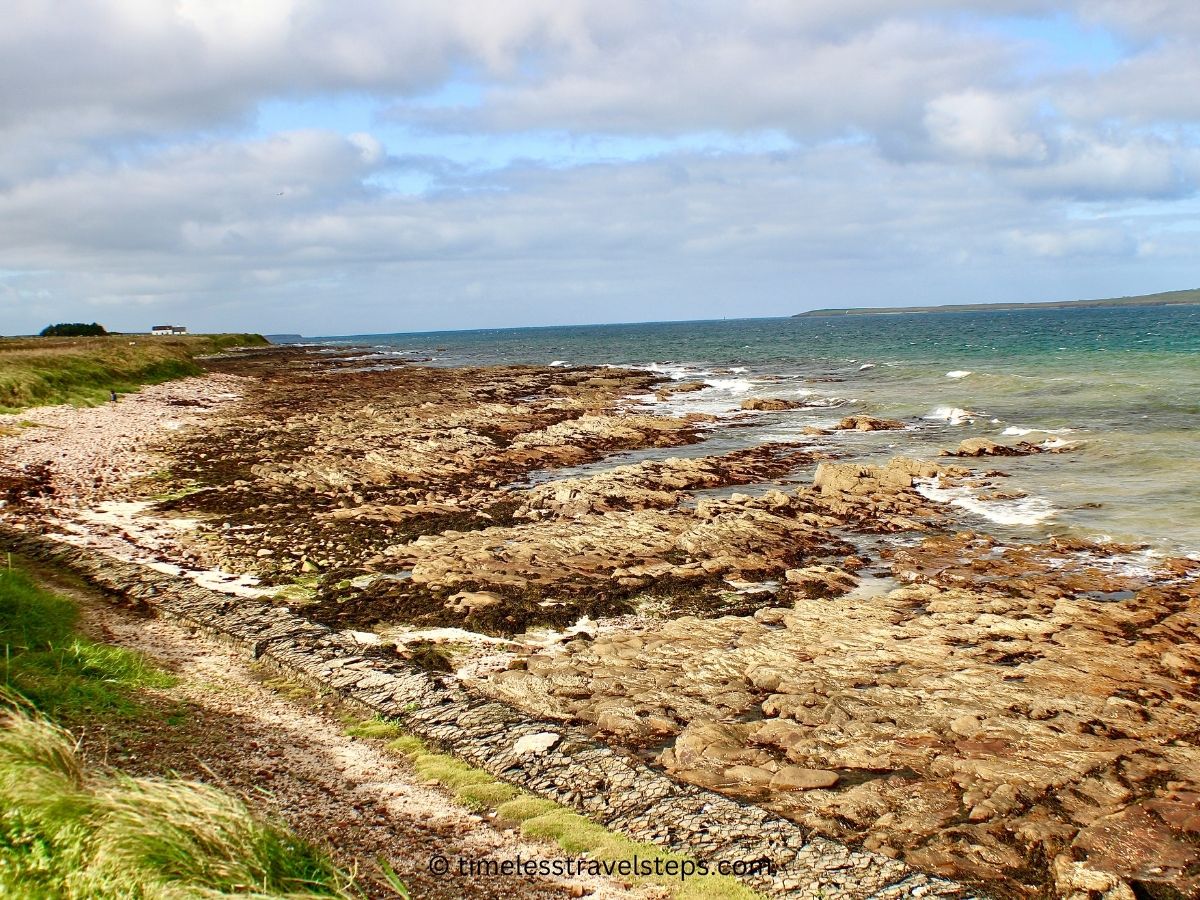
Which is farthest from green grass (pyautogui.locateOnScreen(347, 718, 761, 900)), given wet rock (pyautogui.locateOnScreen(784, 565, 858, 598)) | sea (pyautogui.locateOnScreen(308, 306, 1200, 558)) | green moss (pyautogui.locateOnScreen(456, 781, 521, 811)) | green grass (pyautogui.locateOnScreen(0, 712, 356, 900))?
sea (pyautogui.locateOnScreen(308, 306, 1200, 558))

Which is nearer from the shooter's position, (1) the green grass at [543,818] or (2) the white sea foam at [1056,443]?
(1) the green grass at [543,818]

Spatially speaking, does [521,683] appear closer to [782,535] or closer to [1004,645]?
[1004,645]

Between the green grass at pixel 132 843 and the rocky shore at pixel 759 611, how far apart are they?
4.46 meters

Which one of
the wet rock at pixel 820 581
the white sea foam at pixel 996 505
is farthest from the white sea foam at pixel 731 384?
the wet rock at pixel 820 581

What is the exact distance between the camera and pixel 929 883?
7.34 m

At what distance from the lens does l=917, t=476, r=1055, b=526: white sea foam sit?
864 inches

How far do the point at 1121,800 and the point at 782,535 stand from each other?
11290 mm

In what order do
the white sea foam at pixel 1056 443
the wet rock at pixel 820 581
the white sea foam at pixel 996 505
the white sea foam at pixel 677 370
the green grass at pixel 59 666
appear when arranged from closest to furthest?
the green grass at pixel 59 666, the wet rock at pixel 820 581, the white sea foam at pixel 996 505, the white sea foam at pixel 1056 443, the white sea foam at pixel 677 370

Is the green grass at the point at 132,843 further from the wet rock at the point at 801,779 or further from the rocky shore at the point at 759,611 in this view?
the wet rock at the point at 801,779

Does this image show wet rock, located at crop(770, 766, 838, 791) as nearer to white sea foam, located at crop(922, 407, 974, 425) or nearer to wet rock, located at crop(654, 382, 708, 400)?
white sea foam, located at crop(922, 407, 974, 425)

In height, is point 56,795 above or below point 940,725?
above

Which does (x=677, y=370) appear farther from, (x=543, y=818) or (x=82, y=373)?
(x=543, y=818)

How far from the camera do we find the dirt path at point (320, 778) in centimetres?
A: 731

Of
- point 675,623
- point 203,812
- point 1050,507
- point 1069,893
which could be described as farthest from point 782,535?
point 203,812
